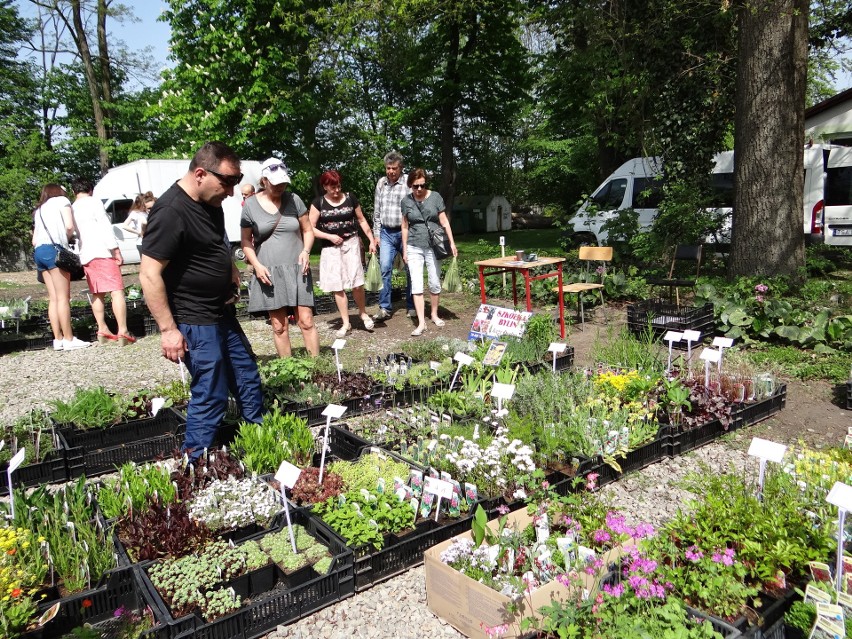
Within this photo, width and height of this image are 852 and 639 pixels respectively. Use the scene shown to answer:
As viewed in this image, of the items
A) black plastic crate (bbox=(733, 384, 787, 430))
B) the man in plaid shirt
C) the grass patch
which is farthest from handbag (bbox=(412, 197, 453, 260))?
black plastic crate (bbox=(733, 384, 787, 430))

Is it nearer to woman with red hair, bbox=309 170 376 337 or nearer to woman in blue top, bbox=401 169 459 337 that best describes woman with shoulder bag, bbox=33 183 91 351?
woman with red hair, bbox=309 170 376 337

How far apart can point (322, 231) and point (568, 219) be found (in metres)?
5.81

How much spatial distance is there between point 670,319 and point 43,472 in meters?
5.77

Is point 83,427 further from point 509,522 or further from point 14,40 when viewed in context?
point 14,40

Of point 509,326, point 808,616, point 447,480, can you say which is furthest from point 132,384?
point 808,616

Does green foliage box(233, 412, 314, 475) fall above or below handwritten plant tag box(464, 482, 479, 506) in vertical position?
above

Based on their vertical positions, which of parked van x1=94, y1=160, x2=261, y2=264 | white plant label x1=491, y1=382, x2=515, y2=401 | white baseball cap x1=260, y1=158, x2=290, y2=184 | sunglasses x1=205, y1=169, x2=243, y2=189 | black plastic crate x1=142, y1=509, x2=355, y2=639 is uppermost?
parked van x1=94, y1=160, x2=261, y2=264

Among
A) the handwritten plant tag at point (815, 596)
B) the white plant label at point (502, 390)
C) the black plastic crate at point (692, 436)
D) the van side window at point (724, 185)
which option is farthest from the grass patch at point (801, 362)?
the van side window at point (724, 185)

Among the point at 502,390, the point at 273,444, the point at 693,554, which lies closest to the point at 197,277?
the point at 273,444

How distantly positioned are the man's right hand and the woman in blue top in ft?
13.1

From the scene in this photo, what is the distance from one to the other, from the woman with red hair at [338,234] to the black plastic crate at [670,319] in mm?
3049

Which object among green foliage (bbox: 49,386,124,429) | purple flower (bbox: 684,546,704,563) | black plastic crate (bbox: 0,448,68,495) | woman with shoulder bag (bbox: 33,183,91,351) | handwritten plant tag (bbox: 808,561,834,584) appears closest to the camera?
handwritten plant tag (bbox: 808,561,834,584)

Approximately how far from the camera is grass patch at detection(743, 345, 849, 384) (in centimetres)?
545

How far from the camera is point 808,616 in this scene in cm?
212
